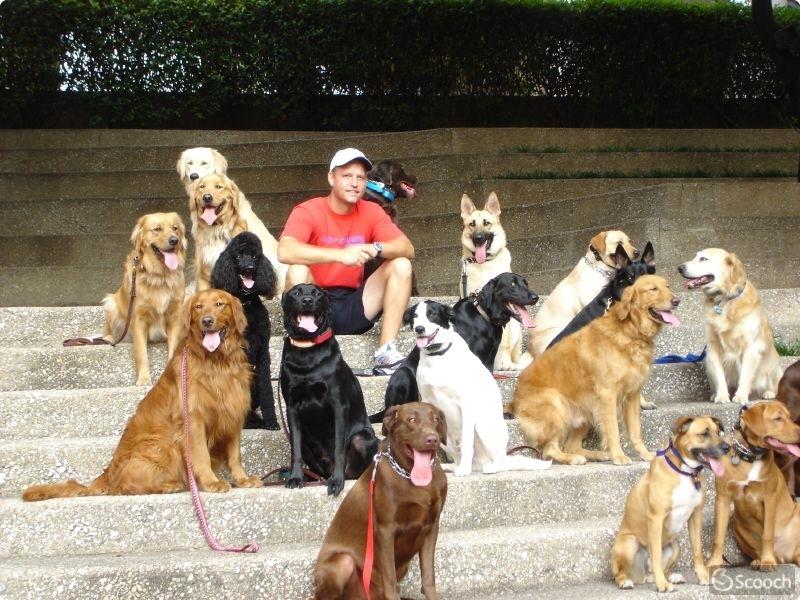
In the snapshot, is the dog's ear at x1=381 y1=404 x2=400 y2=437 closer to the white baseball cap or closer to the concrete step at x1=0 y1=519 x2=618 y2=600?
the concrete step at x1=0 y1=519 x2=618 y2=600

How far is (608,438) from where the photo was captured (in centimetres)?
559

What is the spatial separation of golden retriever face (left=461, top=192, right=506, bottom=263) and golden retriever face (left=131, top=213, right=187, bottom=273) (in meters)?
2.03

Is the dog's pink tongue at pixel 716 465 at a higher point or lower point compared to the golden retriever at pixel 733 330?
lower

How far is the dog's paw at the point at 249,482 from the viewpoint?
5020mm

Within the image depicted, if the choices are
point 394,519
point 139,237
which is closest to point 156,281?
point 139,237

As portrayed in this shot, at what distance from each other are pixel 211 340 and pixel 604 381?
6.63ft

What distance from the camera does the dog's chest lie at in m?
4.54

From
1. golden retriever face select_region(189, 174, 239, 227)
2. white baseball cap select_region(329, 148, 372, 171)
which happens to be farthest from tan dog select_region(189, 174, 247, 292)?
white baseball cap select_region(329, 148, 372, 171)

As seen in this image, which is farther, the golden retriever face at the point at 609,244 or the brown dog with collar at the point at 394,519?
the golden retriever face at the point at 609,244

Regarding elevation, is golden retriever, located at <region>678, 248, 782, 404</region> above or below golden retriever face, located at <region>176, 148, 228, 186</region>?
below

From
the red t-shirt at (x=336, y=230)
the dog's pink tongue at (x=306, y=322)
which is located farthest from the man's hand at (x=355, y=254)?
the dog's pink tongue at (x=306, y=322)

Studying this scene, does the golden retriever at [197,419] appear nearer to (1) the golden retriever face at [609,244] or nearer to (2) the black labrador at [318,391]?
(2) the black labrador at [318,391]

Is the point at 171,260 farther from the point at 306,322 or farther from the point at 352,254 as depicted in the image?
the point at 306,322

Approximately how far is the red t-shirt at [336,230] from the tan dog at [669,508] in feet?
8.07
